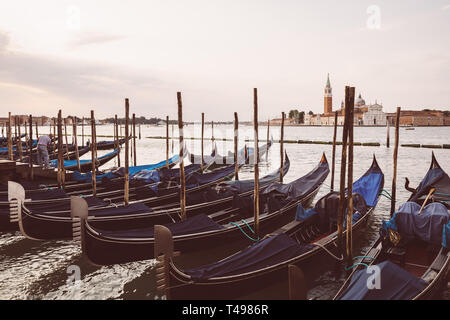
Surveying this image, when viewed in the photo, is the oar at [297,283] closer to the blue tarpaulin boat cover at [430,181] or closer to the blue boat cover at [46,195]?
the blue tarpaulin boat cover at [430,181]

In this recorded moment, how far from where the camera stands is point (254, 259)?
443 cm

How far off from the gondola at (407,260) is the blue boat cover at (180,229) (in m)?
2.53

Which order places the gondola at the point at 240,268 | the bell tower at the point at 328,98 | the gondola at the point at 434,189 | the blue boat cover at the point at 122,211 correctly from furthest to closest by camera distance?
the bell tower at the point at 328,98 < the gondola at the point at 434,189 < the blue boat cover at the point at 122,211 < the gondola at the point at 240,268

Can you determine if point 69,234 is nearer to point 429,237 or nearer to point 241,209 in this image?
point 241,209

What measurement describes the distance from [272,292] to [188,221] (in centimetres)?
202

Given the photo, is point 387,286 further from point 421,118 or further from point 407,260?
point 421,118

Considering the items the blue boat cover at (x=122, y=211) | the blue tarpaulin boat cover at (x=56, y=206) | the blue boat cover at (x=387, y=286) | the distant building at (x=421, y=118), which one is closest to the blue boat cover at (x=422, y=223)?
the blue boat cover at (x=387, y=286)

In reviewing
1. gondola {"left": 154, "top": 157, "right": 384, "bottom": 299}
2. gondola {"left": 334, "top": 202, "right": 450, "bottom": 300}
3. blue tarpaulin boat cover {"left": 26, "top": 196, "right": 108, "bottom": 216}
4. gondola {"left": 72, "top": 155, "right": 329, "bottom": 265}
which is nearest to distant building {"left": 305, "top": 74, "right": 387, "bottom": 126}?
gondola {"left": 72, "top": 155, "right": 329, "bottom": 265}

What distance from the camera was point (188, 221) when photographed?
5.91 m

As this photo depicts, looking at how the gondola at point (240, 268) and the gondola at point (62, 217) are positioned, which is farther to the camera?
the gondola at point (62, 217)

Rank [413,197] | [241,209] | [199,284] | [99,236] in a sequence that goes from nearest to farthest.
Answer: [199,284] < [99,236] < [241,209] < [413,197]

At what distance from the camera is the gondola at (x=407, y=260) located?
3457 mm

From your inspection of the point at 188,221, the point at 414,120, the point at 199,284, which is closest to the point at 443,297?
the point at 199,284

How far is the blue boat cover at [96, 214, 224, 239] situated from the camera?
17.7 ft
